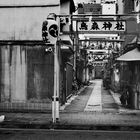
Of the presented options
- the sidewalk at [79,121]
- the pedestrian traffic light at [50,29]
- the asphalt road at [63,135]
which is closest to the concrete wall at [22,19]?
the pedestrian traffic light at [50,29]

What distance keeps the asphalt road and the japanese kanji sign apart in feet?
20.6

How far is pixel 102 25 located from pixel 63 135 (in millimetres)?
7318

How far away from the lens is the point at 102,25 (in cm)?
1708

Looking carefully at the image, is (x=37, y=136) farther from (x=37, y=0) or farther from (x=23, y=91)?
(x=37, y=0)

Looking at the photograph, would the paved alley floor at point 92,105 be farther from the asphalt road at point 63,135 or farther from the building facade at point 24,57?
the asphalt road at point 63,135

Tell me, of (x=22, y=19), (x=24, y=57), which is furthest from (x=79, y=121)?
(x=22, y=19)

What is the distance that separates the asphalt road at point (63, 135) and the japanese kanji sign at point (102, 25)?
20.6 ft

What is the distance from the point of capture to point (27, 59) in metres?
18.8

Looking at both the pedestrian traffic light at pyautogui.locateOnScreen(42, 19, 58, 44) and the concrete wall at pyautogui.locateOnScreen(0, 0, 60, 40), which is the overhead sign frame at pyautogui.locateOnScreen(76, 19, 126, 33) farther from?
the pedestrian traffic light at pyautogui.locateOnScreen(42, 19, 58, 44)

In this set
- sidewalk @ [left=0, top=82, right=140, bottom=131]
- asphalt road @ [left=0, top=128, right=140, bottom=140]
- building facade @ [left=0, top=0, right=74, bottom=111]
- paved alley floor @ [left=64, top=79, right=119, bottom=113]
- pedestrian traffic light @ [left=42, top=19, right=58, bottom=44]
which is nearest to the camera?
asphalt road @ [left=0, top=128, right=140, bottom=140]

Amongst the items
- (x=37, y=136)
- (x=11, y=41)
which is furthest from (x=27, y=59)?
(x=37, y=136)

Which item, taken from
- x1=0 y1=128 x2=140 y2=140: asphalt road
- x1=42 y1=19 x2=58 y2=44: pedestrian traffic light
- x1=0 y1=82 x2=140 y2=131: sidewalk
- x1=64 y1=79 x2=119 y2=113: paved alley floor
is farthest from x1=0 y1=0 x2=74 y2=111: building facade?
x1=0 y1=128 x2=140 y2=140: asphalt road

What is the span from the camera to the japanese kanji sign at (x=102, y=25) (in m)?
17.0

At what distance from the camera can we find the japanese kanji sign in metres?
17.0
